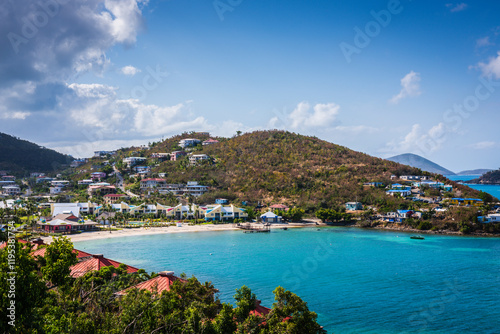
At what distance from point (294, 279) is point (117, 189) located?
77.5 metres

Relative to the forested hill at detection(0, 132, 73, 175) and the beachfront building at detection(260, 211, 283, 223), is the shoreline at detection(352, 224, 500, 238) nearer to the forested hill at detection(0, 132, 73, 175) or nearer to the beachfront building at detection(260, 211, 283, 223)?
the beachfront building at detection(260, 211, 283, 223)

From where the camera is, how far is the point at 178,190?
312 feet

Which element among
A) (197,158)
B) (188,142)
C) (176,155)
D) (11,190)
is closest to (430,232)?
(197,158)

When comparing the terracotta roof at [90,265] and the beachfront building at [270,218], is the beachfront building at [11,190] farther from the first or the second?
the terracotta roof at [90,265]

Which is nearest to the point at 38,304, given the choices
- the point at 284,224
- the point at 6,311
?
the point at 6,311

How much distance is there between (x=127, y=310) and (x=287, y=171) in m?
87.1

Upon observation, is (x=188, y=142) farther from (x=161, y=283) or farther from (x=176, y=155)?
(x=161, y=283)

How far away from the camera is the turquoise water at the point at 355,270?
2383cm

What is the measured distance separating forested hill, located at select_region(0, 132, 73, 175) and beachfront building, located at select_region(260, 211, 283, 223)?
94158mm

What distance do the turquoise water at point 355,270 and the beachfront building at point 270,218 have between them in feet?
47.6

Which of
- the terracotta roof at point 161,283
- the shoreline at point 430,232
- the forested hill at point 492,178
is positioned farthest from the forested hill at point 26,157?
the forested hill at point 492,178

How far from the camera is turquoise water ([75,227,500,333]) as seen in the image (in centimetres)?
2383

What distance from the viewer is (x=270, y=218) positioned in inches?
2992

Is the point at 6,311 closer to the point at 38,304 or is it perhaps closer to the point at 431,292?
the point at 38,304
